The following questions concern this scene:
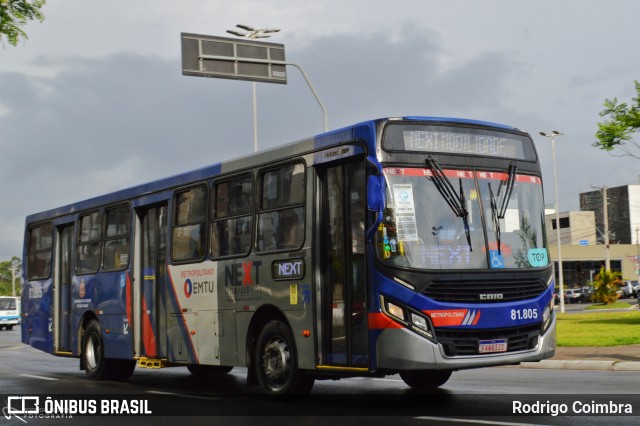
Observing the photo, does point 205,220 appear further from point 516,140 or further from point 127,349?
point 516,140

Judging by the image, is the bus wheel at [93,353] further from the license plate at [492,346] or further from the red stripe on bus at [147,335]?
the license plate at [492,346]

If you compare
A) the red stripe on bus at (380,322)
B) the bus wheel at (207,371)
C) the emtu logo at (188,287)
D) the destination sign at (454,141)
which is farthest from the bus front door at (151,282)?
the destination sign at (454,141)

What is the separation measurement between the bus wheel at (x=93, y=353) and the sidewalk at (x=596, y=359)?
315 inches

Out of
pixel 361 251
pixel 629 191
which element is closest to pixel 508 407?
pixel 361 251

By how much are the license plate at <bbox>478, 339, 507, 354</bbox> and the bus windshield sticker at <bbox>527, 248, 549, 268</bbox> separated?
1124 millimetres

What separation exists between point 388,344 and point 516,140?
10.9 feet

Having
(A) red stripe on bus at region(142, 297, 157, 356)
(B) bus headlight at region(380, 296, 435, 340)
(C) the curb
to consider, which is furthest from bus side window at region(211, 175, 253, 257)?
(C) the curb

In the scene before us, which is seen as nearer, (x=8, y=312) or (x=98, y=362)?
(x=98, y=362)

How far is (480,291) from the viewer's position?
1055 cm

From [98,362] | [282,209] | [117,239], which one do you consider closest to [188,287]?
[282,209]

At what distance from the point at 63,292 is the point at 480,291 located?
11059 mm

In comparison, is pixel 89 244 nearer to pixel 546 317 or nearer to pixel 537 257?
pixel 537 257

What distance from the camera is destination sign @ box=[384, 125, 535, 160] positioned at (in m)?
10.8

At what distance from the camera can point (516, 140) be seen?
1182cm
